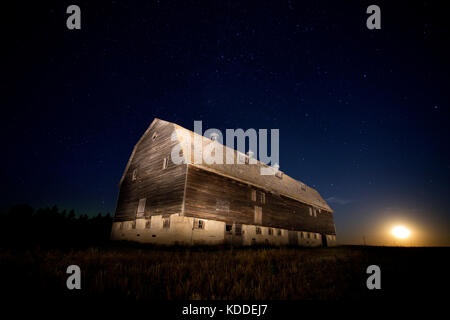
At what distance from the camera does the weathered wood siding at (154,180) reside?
16.1 meters

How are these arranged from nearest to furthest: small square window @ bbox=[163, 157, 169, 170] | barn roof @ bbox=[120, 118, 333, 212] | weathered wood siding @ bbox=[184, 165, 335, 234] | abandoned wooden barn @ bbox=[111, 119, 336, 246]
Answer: abandoned wooden barn @ bbox=[111, 119, 336, 246]
weathered wood siding @ bbox=[184, 165, 335, 234]
barn roof @ bbox=[120, 118, 333, 212]
small square window @ bbox=[163, 157, 169, 170]

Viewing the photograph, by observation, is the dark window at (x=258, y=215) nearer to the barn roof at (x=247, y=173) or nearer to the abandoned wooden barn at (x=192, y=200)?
the abandoned wooden barn at (x=192, y=200)

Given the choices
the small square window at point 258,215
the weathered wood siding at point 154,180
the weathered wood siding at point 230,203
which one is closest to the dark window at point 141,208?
the weathered wood siding at point 154,180

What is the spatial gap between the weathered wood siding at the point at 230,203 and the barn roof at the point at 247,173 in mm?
536

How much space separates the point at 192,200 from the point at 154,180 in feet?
16.1

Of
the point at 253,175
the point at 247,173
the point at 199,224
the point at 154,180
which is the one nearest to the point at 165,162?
the point at 154,180

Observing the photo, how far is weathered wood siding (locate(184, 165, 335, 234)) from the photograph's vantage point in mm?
16031

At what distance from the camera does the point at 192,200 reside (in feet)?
51.4

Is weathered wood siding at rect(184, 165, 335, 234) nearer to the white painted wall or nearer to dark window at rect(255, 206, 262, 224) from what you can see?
dark window at rect(255, 206, 262, 224)

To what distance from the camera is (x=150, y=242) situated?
620 inches

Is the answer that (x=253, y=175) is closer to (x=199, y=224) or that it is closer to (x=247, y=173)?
(x=247, y=173)

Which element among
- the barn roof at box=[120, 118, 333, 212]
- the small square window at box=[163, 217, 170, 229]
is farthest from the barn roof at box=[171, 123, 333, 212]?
the small square window at box=[163, 217, 170, 229]

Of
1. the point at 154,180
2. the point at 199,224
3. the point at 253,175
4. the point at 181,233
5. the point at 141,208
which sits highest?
the point at 253,175
